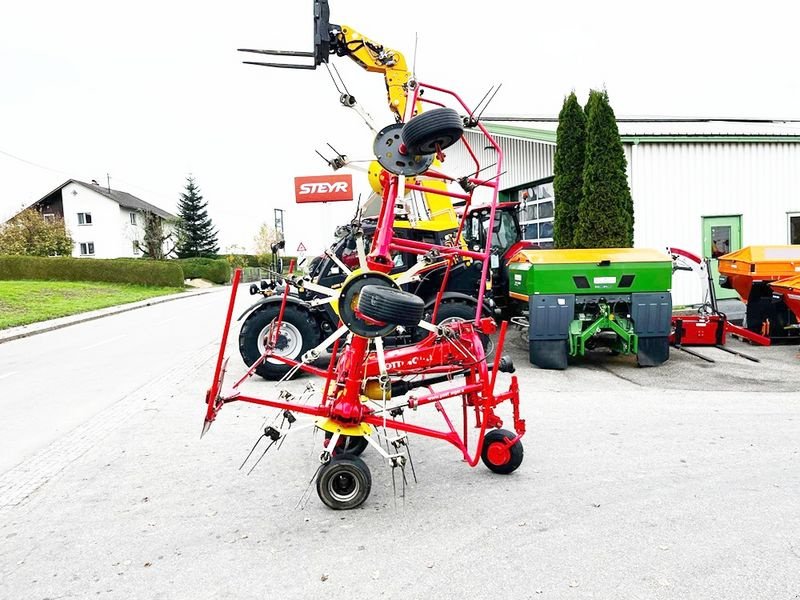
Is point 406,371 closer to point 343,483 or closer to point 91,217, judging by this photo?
point 343,483

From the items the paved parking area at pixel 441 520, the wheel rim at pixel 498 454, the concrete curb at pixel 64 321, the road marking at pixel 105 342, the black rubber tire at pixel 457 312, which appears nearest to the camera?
the paved parking area at pixel 441 520

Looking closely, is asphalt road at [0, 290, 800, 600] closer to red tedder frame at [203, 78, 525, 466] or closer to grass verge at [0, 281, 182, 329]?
red tedder frame at [203, 78, 525, 466]

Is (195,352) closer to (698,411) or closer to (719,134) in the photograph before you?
(698,411)

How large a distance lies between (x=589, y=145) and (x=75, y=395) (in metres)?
10.3

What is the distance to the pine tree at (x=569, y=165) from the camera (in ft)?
46.1

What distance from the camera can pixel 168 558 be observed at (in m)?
3.69

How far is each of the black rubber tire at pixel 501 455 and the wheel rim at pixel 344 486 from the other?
1025 millimetres

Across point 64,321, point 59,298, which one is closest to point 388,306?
point 64,321

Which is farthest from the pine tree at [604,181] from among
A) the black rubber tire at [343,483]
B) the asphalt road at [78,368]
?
the black rubber tire at [343,483]

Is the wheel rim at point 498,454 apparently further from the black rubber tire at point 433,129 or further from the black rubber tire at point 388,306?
the black rubber tire at point 433,129

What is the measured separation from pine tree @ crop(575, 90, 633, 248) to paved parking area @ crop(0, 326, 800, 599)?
7.32 metres

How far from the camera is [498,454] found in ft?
15.7

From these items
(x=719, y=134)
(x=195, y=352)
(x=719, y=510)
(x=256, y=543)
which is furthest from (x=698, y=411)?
(x=719, y=134)

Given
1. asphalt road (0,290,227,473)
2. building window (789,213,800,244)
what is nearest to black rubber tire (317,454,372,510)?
asphalt road (0,290,227,473)
